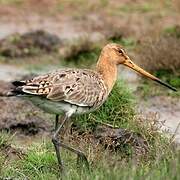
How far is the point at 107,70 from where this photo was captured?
1050cm

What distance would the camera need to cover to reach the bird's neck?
10.4 metres

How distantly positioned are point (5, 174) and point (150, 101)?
15.2 ft

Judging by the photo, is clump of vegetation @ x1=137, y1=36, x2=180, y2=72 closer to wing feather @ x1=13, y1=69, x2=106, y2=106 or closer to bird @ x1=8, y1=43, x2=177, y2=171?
bird @ x1=8, y1=43, x2=177, y2=171

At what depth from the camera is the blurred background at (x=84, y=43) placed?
42.7 ft

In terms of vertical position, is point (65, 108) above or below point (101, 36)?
above

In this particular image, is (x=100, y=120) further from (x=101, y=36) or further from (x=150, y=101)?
(x=101, y=36)

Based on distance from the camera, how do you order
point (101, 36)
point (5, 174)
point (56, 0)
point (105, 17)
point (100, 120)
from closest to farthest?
point (5, 174), point (100, 120), point (101, 36), point (105, 17), point (56, 0)

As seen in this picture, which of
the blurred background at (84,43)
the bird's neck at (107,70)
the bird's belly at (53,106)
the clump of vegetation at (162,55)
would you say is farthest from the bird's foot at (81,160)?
the clump of vegetation at (162,55)

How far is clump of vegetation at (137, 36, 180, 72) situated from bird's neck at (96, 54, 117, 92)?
13.4ft

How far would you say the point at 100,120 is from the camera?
11.5 m

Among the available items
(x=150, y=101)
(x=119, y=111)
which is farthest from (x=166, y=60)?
(x=119, y=111)

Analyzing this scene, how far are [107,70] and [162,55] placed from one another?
427cm

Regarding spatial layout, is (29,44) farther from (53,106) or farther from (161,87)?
(53,106)

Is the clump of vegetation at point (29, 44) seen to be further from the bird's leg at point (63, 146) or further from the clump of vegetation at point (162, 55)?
the bird's leg at point (63, 146)
